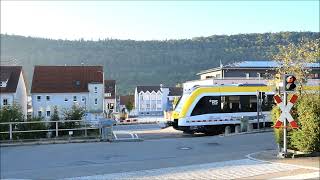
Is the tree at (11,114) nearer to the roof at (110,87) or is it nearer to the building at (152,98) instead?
the roof at (110,87)

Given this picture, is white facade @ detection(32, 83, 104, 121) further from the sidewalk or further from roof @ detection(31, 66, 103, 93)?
the sidewalk

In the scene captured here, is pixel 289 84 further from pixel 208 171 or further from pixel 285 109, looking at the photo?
pixel 208 171

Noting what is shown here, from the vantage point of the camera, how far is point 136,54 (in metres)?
170

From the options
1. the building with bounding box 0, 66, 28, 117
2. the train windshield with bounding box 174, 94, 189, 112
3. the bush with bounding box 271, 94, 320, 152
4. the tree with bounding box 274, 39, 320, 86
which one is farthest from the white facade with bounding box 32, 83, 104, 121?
the bush with bounding box 271, 94, 320, 152

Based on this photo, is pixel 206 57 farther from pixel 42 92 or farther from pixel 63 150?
pixel 63 150

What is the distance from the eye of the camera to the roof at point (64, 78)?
8019 cm

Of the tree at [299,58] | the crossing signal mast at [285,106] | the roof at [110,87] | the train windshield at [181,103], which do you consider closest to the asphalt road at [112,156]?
the crossing signal mast at [285,106]

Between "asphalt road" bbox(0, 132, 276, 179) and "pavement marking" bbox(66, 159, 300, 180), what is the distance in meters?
0.80

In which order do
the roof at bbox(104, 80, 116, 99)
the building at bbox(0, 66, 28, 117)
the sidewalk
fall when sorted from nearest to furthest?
the sidewalk
the building at bbox(0, 66, 28, 117)
the roof at bbox(104, 80, 116, 99)

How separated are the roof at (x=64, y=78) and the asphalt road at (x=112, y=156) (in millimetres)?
60626

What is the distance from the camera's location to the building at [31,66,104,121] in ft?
261

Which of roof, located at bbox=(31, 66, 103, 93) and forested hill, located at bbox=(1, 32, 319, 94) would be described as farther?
forested hill, located at bbox=(1, 32, 319, 94)

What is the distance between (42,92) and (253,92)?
176 feet

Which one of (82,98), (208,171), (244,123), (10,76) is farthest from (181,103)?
(82,98)
